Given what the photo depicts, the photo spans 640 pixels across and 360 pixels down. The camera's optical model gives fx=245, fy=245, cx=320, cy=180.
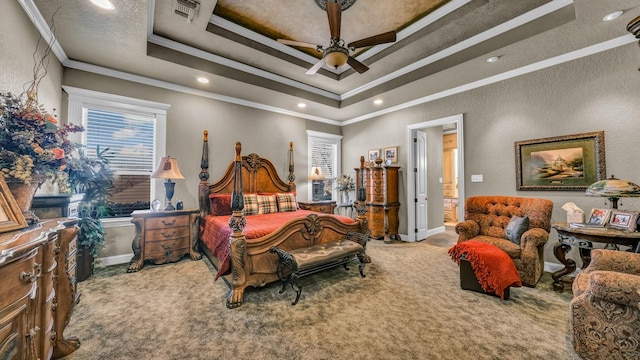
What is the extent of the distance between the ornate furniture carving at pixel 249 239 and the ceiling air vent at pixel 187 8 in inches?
59.5

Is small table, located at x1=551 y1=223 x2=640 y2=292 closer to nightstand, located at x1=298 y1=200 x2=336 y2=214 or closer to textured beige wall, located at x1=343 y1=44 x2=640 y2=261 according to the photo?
textured beige wall, located at x1=343 y1=44 x2=640 y2=261

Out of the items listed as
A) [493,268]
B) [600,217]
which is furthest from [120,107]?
[600,217]

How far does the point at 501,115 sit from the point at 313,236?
3424 mm

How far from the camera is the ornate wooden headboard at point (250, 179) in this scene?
408 cm

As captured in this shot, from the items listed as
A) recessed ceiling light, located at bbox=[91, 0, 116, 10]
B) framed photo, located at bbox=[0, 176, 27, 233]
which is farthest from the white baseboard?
recessed ceiling light, located at bbox=[91, 0, 116, 10]

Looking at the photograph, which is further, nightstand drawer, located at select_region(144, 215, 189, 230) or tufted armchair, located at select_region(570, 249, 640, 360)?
nightstand drawer, located at select_region(144, 215, 189, 230)

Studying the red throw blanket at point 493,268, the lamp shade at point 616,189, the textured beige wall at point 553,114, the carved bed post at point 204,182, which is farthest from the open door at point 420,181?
the carved bed post at point 204,182

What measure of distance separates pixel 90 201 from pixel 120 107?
146 centimetres

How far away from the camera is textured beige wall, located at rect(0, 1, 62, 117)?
200 cm

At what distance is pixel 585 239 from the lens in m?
2.41

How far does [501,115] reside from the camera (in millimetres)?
3777

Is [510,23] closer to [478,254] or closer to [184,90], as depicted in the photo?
[478,254]

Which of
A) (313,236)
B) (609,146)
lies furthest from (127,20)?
(609,146)

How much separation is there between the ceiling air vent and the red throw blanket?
3.96m
